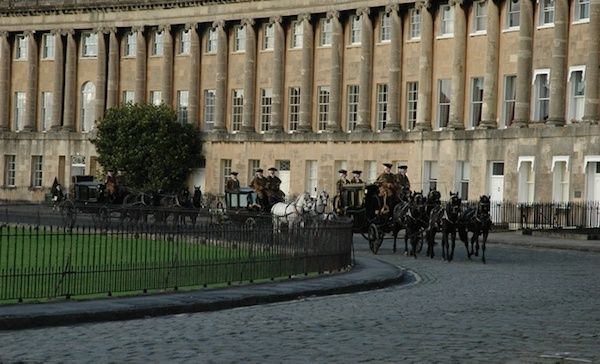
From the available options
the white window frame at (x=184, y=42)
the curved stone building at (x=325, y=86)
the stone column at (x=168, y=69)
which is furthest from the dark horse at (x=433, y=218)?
the stone column at (x=168, y=69)

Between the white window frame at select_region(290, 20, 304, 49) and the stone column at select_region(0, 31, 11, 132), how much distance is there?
77.1 feet

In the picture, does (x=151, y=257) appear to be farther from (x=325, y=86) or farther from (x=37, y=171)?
(x=37, y=171)

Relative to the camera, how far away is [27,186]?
10088 cm

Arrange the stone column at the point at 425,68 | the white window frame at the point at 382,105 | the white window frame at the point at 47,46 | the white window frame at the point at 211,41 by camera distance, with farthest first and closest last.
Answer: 1. the white window frame at the point at 47,46
2. the white window frame at the point at 211,41
3. the white window frame at the point at 382,105
4. the stone column at the point at 425,68

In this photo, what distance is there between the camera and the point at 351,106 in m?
83.9

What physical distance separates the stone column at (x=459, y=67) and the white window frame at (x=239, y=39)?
59.9 feet

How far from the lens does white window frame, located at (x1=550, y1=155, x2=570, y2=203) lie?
67.5 metres

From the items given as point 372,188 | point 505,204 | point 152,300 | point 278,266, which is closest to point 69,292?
point 152,300

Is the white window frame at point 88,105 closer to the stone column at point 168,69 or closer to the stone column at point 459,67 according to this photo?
the stone column at point 168,69

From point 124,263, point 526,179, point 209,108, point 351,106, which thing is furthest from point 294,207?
point 209,108

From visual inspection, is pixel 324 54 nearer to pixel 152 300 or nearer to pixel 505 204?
pixel 505 204

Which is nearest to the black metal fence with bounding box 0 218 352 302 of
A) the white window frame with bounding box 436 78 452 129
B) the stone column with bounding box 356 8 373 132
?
the white window frame with bounding box 436 78 452 129

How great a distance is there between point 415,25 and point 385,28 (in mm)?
2582

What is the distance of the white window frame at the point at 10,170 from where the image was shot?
102 metres
